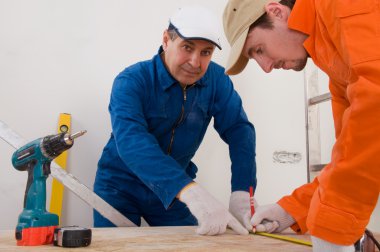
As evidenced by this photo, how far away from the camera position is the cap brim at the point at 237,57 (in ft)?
3.43

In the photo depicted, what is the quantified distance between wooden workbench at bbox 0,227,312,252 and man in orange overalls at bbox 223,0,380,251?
22 centimetres

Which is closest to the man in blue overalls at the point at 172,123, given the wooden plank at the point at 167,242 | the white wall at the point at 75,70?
the wooden plank at the point at 167,242

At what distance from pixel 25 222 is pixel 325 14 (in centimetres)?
85

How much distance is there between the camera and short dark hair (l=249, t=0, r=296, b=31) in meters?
1.01

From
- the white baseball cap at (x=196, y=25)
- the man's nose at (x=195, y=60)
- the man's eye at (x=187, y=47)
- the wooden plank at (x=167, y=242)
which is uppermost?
the white baseball cap at (x=196, y=25)

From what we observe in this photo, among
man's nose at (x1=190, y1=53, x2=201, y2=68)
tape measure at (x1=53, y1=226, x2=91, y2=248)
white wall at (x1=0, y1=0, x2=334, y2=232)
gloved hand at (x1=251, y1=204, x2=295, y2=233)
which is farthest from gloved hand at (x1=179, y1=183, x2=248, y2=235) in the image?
white wall at (x1=0, y1=0, x2=334, y2=232)

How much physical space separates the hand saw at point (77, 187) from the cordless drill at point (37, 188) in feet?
1.31

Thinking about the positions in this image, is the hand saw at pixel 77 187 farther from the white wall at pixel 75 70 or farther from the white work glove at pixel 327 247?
the white work glove at pixel 327 247

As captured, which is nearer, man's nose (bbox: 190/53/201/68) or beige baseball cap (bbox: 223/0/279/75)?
beige baseball cap (bbox: 223/0/279/75)

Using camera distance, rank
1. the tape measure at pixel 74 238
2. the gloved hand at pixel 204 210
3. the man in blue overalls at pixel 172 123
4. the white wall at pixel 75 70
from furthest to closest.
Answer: the white wall at pixel 75 70, the man in blue overalls at pixel 172 123, the gloved hand at pixel 204 210, the tape measure at pixel 74 238

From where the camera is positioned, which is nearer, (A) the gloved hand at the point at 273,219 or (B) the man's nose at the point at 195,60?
(A) the gloved hand at the point at 273,219

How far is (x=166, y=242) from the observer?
106cm

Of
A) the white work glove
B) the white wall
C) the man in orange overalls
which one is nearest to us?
the man in orange overalls

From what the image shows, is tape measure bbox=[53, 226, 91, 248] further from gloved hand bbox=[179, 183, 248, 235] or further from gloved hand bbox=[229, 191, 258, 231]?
gloved hand bbox=[229, 191, 258, 231]
